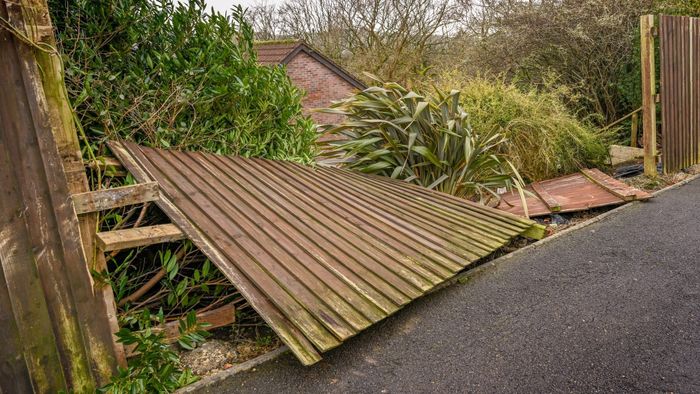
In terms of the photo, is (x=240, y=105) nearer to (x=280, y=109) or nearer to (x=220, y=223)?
(x=280, y=109)

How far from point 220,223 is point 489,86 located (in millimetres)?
5787

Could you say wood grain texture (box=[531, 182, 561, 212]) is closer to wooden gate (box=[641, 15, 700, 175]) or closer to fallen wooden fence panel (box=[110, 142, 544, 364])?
fallen wooden fence panel (box=[110, 142, 544, 364])

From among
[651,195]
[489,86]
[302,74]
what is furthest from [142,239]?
[302,74]

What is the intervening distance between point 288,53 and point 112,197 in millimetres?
16719

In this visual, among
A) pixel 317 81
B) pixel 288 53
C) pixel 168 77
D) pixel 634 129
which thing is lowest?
pixel 634 129

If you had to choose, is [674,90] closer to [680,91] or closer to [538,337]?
[680,91]

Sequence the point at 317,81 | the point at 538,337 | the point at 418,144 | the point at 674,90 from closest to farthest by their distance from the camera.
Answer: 1. the point at 538,337
2. the point at 418,144
3. the point at 674,90
4. the point at 317,81

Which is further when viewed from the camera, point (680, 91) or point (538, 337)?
point (680, 91)

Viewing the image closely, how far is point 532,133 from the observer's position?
6484 mm

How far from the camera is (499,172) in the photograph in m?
5.29

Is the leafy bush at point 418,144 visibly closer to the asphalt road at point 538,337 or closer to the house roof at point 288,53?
the asphalt road at point 538,337

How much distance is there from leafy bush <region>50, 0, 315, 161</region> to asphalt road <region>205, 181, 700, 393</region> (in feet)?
5.58

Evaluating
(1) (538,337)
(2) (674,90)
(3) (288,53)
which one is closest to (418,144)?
(1) (538,337)

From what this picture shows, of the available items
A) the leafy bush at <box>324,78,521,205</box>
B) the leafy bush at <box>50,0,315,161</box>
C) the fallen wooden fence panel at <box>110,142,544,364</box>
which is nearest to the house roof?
the leafy bush at <box>324,78,521,205</box>
